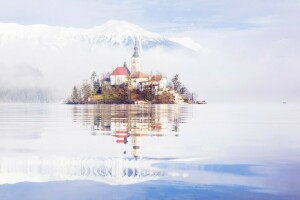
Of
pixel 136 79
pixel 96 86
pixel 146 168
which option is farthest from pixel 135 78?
pixel 146 168

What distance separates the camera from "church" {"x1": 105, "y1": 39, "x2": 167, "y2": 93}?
9256cm

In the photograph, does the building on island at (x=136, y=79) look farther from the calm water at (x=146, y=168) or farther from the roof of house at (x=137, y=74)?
the calm water at (x=146, y=168)

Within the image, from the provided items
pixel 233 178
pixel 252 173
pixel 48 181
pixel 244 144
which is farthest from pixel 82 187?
pixel 244 144

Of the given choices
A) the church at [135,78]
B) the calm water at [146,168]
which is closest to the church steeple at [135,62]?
the church at [135,78]

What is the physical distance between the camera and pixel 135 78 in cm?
9825

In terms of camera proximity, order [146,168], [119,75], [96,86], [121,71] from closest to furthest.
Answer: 1. [146,168]
2. [96,86]
3. [119,75]
4. [121,71]

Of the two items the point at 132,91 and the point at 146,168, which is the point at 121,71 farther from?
the point at 146,168

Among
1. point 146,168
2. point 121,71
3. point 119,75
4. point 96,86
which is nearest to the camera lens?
point 146,168

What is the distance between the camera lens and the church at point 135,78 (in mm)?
92562

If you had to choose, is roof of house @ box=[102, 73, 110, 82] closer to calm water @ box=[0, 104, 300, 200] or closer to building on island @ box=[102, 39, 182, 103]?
building on island @ box=[102, 39, 182, 103]

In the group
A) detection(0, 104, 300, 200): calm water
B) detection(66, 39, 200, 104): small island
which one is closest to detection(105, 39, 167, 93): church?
detection(66, 39, 200, 104): small island

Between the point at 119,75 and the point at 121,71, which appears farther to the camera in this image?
the point at 121,71

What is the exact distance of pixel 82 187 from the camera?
32.0 feet

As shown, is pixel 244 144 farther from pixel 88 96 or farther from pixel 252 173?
pixel 88 96
